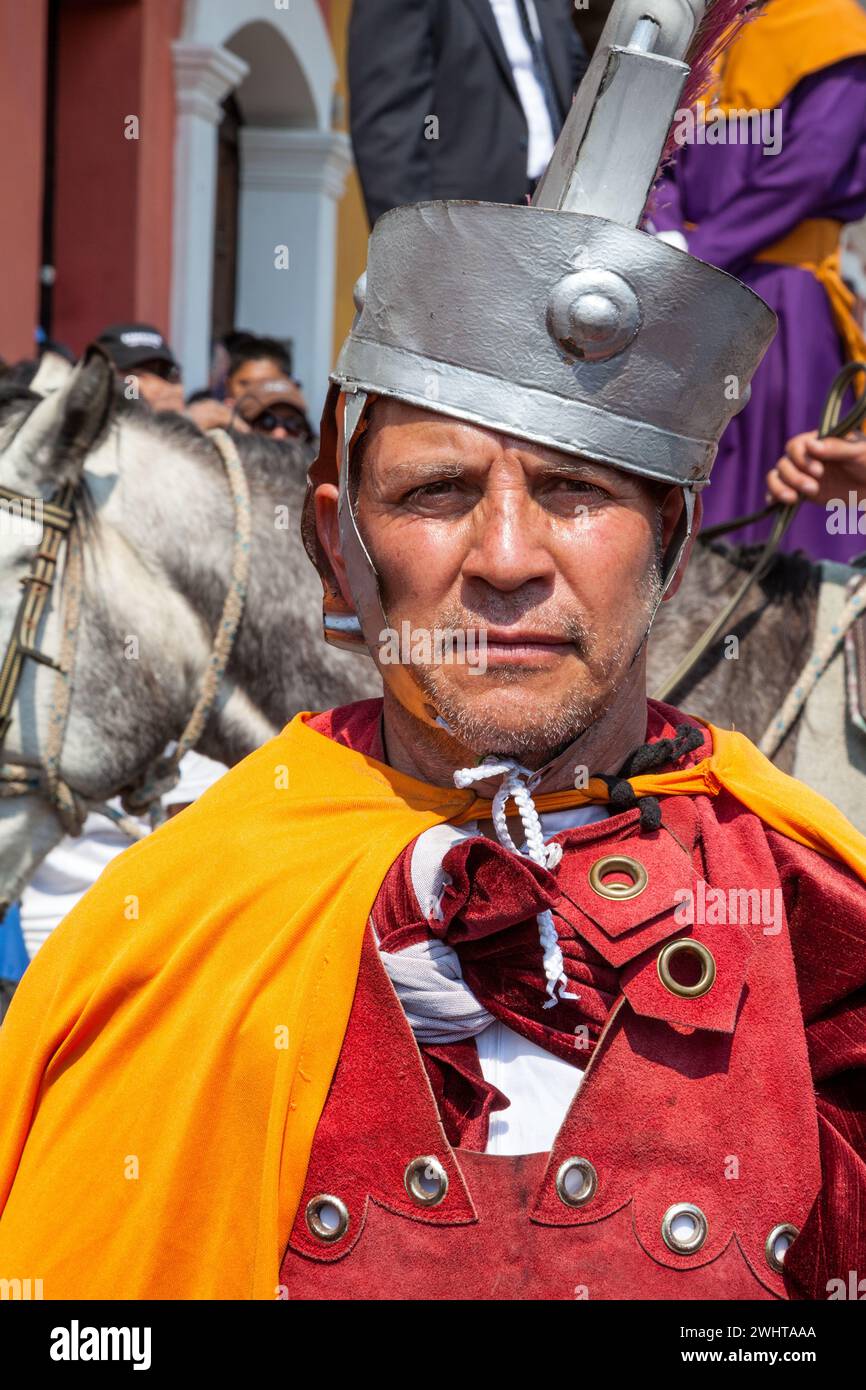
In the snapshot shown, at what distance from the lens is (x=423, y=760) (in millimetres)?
2215

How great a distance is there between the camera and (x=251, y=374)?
852cm

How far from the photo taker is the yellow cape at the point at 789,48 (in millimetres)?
4781

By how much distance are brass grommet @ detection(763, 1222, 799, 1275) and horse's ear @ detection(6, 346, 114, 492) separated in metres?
2.35

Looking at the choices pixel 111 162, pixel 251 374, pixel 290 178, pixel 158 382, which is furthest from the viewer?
pixel 290 178

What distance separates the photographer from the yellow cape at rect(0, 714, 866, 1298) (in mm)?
2014

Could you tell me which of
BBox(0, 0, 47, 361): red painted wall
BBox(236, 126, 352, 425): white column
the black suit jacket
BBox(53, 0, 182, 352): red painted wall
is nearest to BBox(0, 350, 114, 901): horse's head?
the black suit jacket

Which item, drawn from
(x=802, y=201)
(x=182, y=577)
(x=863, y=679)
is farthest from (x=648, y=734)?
(x=802, y=201)

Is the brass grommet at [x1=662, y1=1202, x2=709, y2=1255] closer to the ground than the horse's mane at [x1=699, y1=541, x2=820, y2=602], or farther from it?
closer to the ground

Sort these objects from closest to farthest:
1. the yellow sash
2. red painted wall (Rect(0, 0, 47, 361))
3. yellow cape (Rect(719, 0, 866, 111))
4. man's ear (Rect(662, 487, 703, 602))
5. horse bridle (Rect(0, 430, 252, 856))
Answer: man's ear (Rect(662, 487, 703, 602)) → horse bridle (Rect(0, 430, 252, 856)) → yellow cape (Rect(719, 0, 866, 111)) → the yellow sash → red painted wall (Rect(0, 0, 47, 361))

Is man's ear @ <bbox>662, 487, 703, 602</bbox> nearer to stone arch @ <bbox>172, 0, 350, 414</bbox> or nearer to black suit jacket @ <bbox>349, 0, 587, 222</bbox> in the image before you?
black suit jacket @ <bbox>349, 0, 587, 222</bbox>

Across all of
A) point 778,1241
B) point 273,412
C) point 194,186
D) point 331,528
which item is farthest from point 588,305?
point 194,186

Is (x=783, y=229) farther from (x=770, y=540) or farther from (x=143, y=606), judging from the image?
(x=143, y=606)

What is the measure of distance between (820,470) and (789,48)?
6.06 feet

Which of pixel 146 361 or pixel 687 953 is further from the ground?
pixel 687 953
